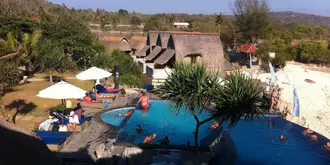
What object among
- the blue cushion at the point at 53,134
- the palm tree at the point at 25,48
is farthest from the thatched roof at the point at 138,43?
the blue cushion at the point at 53,134

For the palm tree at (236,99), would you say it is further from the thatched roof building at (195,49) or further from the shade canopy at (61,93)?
the thatched roof building at (195,49)

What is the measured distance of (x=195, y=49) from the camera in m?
26.9

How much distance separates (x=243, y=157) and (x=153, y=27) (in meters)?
48.6

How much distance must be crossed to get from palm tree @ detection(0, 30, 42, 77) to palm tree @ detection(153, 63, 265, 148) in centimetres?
1334

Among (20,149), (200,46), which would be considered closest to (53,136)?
(20,149)

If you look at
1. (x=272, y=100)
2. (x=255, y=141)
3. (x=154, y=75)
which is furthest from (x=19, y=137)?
(x=154, y=75)

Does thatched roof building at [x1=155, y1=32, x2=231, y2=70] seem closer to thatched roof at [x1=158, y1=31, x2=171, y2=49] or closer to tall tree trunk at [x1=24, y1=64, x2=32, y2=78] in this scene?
thatched roof at [x1=158, y1=31, x2=171, y2=49]

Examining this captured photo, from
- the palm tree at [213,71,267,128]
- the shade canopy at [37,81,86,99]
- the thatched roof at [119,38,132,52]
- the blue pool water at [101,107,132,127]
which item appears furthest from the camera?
the thatched roof at [119,38,132,52]

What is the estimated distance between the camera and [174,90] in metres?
9.03

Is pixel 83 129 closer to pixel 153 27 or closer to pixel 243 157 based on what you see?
pixel 243 157

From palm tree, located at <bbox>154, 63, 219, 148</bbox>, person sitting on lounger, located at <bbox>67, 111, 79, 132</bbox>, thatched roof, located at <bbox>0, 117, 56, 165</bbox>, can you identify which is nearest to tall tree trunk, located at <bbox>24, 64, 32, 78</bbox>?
person sitting on lounger, located at <bbox>67, 111, 79, 132</bbox>

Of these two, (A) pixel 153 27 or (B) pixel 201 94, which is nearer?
(B) pixel 201 94

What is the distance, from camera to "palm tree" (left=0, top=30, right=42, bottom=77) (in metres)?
19.7

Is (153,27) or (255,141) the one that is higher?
(153,27)
